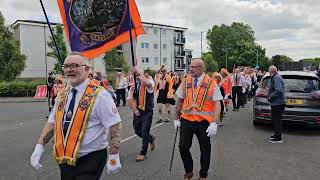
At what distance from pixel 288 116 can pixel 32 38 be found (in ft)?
188

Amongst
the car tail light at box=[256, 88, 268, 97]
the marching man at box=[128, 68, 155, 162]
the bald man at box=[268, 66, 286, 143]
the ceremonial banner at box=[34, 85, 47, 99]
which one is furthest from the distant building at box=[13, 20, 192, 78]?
the marching man at box=[128, 68, 155, 162]

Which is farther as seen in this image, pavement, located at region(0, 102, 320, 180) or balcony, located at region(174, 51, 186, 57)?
balcony, located at region(174, 51, 186, 57)

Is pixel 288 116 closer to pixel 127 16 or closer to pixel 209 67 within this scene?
pixel 127 16

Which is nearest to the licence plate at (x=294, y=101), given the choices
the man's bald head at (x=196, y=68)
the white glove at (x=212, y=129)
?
A: the man's bald head at (x=196, y=68)

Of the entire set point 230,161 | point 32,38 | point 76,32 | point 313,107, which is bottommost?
point 230,161

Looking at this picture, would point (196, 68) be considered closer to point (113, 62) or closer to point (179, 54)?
point (113, 62)

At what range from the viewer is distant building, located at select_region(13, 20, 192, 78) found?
6091 centimetres

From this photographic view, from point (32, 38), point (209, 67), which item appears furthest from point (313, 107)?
point (209, 67)

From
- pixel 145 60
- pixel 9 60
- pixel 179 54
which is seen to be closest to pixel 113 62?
pixel 145 60

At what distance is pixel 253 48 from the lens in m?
96.0

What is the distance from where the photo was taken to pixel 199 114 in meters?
5.34

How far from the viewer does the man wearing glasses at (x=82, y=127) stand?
3.32m

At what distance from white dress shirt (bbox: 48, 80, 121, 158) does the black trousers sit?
0.18ft

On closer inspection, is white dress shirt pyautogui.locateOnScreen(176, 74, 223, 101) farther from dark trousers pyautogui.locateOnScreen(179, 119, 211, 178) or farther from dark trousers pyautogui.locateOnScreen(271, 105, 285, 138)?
dark trousers pyautogui.locateOnScreen(271, 105, 285, 138)
